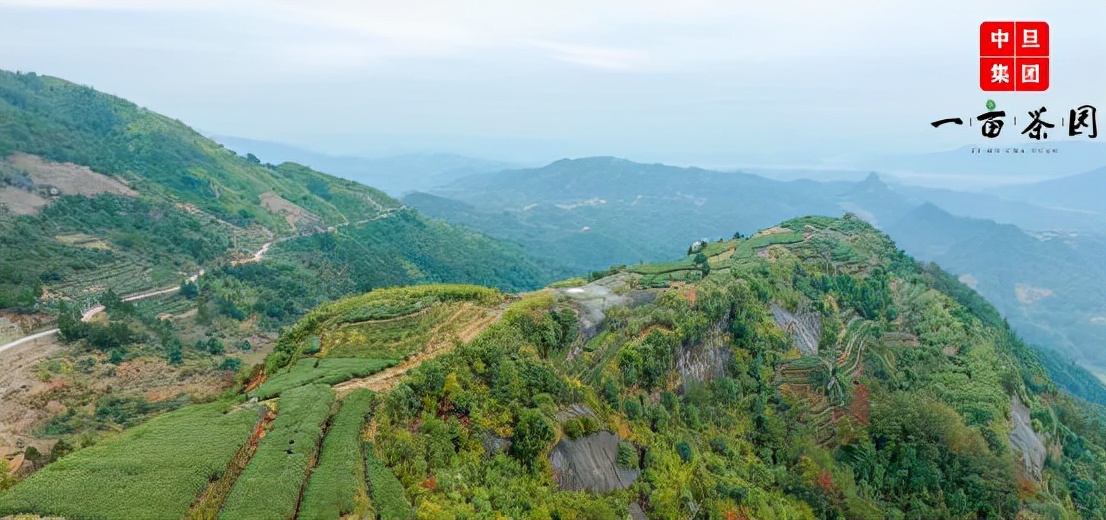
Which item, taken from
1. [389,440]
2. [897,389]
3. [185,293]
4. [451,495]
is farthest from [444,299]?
[185,293]

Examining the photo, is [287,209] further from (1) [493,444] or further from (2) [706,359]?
(1) [493,444]

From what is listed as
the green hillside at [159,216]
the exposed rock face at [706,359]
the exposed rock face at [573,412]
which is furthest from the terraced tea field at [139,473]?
the green hillside at [159,216]

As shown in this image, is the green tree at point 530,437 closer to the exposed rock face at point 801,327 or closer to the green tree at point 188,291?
the exposed rock face at point 801,327

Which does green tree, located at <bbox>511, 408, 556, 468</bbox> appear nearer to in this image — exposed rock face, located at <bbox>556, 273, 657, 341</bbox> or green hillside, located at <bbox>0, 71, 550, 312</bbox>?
exposed rock face, located at <bbox>556, 273, 657, 341</bbox>

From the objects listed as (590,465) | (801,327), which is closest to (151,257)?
(590,465)

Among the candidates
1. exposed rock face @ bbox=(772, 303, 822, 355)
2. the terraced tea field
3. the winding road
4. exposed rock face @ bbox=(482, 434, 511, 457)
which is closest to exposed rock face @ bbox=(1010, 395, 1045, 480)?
exposed rock face @ bbox=(772, 303, 822, 355)

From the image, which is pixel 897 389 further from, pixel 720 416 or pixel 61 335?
pixel 61 335
